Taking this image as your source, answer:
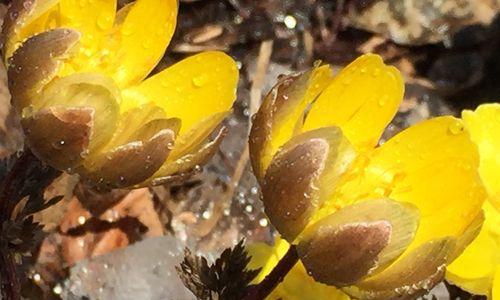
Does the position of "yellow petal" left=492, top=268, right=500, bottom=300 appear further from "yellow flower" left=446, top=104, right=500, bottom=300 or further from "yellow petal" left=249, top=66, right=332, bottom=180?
"yellow petal" left=249, top=66, right=332, bottom=180

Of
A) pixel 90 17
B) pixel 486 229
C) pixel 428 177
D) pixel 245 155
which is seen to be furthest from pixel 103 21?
pixel 245 155

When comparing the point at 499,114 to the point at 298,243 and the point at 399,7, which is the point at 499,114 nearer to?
the point at 298,243

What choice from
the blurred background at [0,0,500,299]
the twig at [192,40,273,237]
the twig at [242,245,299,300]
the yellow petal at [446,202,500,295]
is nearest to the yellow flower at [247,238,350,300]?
the twig at [242,245,299,300]

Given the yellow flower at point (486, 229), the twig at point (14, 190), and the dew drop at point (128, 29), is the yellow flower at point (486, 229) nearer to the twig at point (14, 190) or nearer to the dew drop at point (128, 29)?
the dew drop at point (128, 29)

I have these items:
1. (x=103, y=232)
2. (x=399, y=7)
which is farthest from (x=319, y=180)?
(x=399, y=7)

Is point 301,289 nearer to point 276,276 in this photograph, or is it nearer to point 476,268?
point 276,276

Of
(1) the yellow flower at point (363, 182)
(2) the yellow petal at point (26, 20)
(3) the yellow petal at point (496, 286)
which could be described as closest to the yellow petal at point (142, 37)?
(2) the yellow petal at point (26, 20)
